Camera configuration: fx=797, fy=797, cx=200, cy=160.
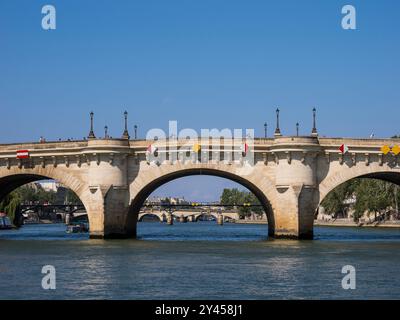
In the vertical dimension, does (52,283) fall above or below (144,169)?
below

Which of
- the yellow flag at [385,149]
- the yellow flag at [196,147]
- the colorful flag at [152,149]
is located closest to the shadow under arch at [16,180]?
the colorful flag at [152,149]

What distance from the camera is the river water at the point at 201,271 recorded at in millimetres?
37906

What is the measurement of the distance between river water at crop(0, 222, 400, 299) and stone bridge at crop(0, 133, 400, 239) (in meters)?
5.58

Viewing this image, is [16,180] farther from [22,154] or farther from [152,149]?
[152,149]

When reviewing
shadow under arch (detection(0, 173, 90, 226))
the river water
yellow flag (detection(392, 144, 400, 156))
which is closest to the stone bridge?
yellow flag (detection(392, 144, 400, 156))

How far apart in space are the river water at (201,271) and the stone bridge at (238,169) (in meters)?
5.58

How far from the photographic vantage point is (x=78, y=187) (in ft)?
252

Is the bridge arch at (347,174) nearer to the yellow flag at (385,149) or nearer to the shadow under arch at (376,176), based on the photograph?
the shadow under arch at (376,176)

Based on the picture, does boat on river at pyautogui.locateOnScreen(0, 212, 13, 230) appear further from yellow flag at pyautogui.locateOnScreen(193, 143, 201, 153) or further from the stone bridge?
yellow flag at pyautogui.locateOnScreen(193, 143, 201, 153)

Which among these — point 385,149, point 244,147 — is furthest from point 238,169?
point 385,149
